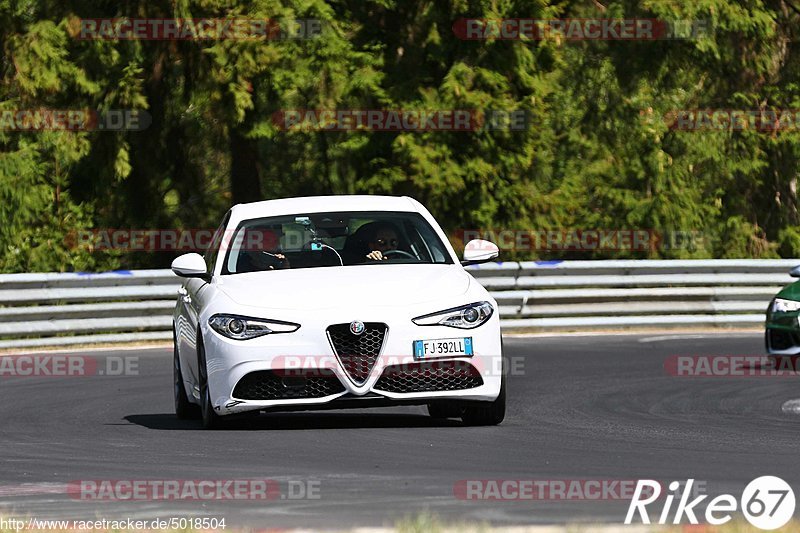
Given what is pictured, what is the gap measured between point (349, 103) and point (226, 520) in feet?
74.6

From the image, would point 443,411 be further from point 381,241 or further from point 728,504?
point 728,504

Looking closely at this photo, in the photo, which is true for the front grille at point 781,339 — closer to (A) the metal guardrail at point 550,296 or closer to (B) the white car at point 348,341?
(B) the white car at point 348,341

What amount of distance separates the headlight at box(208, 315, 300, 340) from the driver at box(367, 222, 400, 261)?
1325 mm

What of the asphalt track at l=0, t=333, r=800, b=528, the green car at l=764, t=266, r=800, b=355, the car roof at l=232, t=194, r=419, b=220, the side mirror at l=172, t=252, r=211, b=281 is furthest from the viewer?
the green car at l=764, t=266, r=800, b=355

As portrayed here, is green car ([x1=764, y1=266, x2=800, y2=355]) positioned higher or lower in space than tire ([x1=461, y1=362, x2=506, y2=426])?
lower

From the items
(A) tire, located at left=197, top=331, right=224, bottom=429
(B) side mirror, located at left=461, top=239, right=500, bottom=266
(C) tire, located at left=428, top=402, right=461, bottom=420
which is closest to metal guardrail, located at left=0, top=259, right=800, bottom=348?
(C) tire, located at left=428, top=402, right=461, bottom=420

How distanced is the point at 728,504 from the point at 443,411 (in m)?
4.67

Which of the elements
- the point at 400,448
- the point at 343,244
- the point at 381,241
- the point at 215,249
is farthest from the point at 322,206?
the point at 400,448

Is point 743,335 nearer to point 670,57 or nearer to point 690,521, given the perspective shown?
point 670,57

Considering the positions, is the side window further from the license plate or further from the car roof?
the license plate

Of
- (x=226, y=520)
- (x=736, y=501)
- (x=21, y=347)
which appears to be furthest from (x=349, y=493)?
(x=21, y=347)

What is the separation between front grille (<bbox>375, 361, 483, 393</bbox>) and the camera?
36.2ft

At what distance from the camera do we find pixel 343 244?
40.5 ft

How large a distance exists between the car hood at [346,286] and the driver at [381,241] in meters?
0.29
